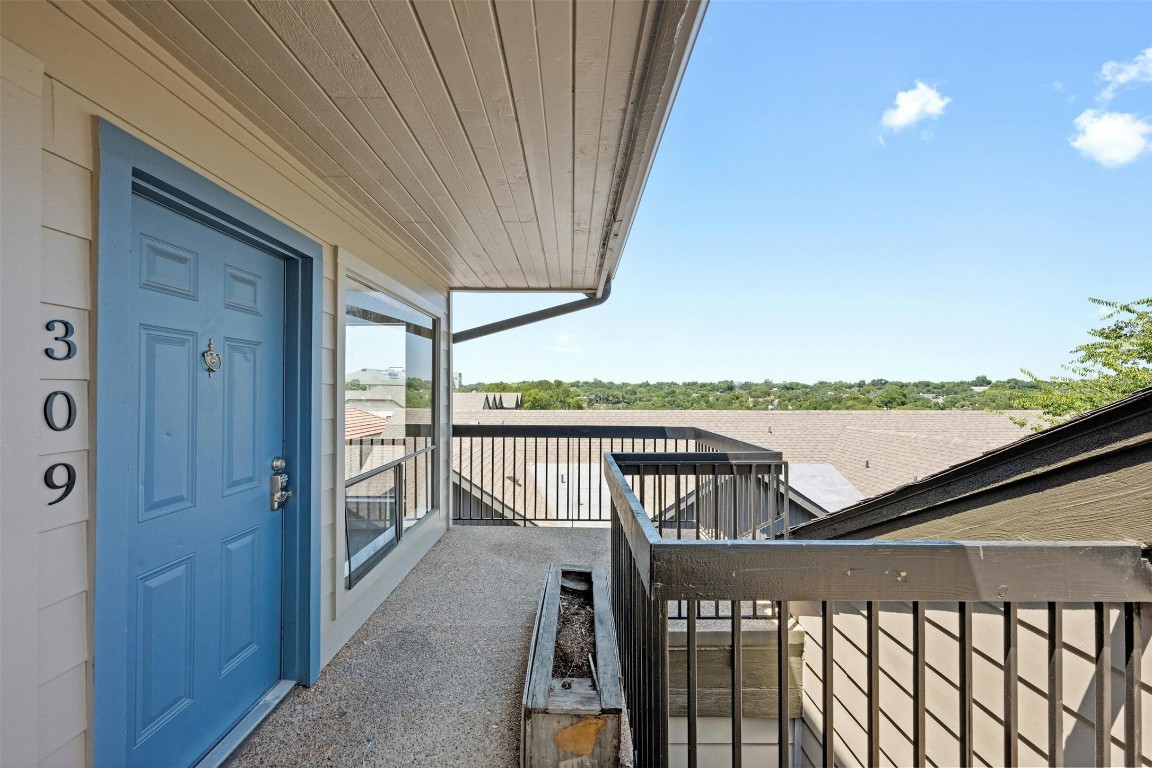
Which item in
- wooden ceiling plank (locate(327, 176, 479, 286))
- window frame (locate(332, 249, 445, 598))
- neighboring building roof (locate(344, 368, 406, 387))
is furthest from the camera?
neighboring building roof (locate(344, 368, 406, 387))

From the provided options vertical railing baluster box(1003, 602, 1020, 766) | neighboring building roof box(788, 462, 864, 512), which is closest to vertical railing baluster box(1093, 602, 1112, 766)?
vertical railing baluster box(1003, 602, 1020, 766)

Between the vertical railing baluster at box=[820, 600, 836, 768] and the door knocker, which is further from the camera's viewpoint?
the door knocker

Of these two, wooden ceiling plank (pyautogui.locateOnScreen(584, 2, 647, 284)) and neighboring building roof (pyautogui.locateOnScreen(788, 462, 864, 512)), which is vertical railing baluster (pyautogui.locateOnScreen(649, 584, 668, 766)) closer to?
wooden ceiling plank (pyautogui.locateOnScreen(584, 2, 647, 284))

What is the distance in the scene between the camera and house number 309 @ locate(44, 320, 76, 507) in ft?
3.67

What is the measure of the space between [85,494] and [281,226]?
48.7 inches

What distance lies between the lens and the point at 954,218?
21.1 m

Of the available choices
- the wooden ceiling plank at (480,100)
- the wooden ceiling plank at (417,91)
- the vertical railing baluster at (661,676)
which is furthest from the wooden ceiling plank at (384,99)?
the vertical railing baluster at (661,676)

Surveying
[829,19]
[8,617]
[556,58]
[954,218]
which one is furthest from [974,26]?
[8,617]

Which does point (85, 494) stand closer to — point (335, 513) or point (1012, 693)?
point (335, 513)

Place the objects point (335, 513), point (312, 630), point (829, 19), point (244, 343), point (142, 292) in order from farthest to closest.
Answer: point (829, 19) < point (335, 513) < point (312, 630) < point (244, 343) < point (142, 292)

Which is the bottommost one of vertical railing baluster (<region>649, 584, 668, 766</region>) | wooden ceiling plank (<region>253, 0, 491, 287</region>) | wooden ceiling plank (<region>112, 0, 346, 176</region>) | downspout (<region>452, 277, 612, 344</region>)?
vertical railing baluster (<region>649, 584, 668, 766</region>)

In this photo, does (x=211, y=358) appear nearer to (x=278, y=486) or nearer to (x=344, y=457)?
(x=278, y=486)

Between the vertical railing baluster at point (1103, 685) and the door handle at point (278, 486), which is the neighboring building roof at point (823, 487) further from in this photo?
the door handle at point (278, 486)

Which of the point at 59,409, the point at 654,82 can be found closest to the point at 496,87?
the point at 654,82
